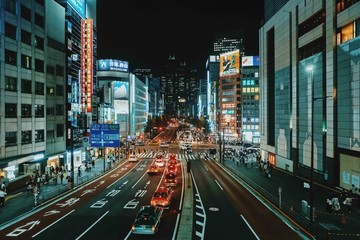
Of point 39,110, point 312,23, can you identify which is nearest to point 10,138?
point 39,110

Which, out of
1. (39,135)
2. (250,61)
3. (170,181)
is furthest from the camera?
(250,61)

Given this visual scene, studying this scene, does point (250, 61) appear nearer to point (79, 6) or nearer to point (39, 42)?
point (79, 6)

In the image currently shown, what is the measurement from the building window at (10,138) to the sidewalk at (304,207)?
29272 millimetres

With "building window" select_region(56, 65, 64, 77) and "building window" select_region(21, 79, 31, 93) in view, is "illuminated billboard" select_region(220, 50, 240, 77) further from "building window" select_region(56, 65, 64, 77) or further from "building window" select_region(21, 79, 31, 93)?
"building window" select_region(21, 79, 31, 93)

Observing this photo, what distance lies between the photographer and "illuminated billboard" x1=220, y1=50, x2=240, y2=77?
134 m

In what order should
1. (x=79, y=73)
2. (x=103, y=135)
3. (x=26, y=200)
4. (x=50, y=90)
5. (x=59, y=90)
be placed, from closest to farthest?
1. (x=26, y=200)
2. (x=103, y=135)
3. (x=50, y=90)
4. (x=59, y=90)
5. (x=79, y=73)

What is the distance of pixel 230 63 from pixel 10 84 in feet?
364

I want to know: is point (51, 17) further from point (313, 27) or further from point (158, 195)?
point (313, 27)

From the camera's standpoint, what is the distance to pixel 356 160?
3170cm

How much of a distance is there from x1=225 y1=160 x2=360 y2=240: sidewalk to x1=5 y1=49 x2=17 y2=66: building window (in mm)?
32810

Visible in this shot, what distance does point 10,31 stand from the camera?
37500 millimetres

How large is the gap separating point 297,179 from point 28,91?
125 ft

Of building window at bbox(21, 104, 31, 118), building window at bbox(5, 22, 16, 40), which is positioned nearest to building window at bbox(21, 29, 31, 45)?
building window at bbox(5, 22, 16, 40)

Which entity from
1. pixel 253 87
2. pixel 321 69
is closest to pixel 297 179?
pixel 321 69
